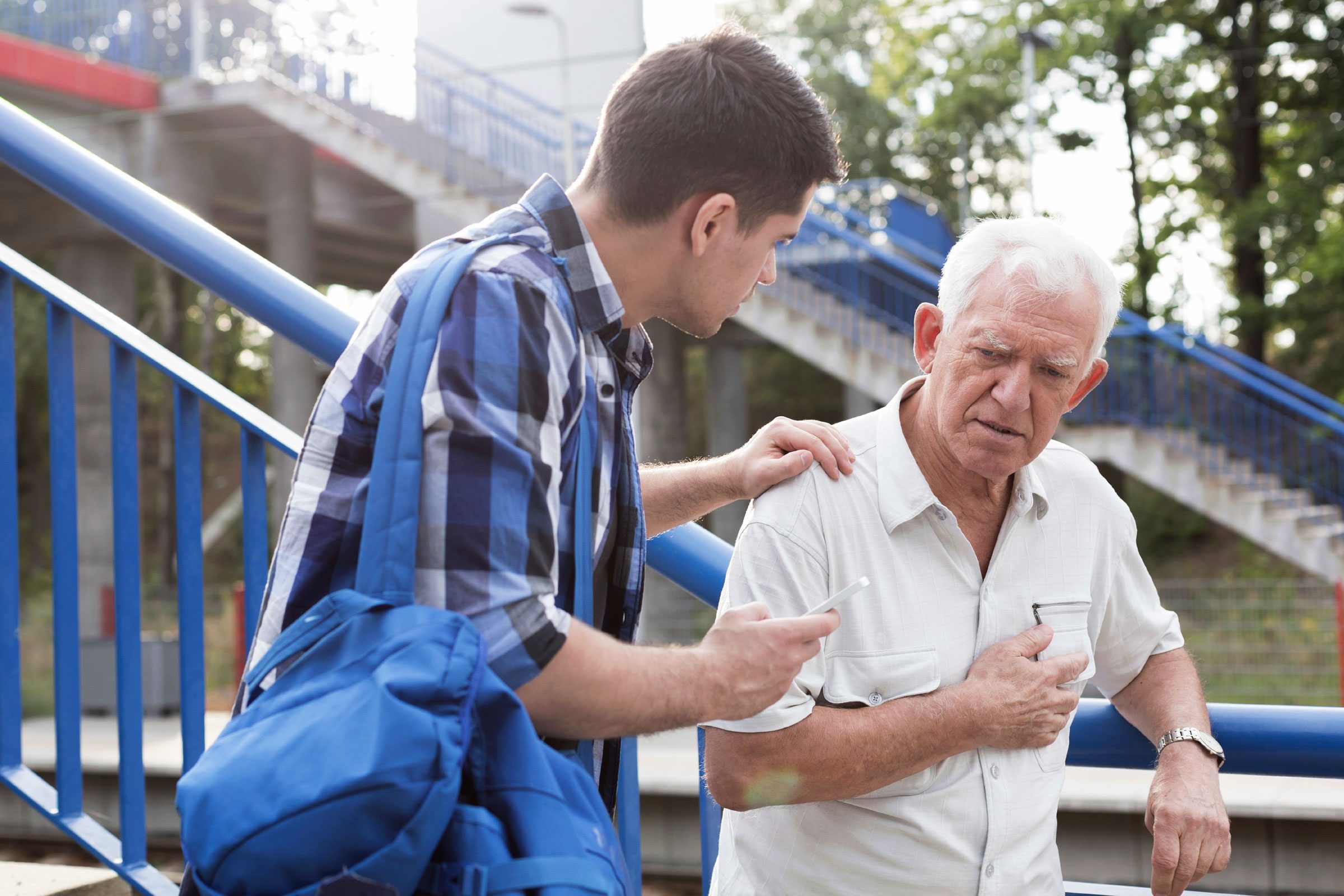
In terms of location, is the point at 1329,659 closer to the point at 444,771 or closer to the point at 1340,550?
the point at 1340,550

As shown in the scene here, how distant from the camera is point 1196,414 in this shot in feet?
46.0

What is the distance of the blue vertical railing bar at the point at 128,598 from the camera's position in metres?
1.93

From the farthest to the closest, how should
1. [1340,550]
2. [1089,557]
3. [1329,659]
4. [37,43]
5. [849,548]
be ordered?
[37,43]
[1340,550]
[1329,659]
[1089,557]
[849,548]

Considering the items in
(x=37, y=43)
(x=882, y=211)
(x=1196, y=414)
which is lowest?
(x=1196, y=414)

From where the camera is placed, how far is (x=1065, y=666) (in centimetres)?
179

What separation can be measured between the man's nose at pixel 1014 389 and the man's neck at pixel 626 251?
736 millimetres

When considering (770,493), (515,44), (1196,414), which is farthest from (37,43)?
(770,493)

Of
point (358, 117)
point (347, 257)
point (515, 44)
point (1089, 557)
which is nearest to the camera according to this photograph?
point (1089, 557)

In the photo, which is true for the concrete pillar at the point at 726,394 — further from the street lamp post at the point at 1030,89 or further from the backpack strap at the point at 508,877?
the backpack strap at the point at 508,877

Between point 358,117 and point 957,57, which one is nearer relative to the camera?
point 358,117

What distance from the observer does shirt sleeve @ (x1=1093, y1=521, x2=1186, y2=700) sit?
2000 millimetres

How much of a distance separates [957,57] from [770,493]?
80.3 ft

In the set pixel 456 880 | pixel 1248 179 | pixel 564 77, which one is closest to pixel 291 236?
pixel 564 77

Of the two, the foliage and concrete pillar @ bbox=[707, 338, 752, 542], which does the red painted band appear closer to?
concrete pillar @ bbox=[707, 338, 752, 542]
